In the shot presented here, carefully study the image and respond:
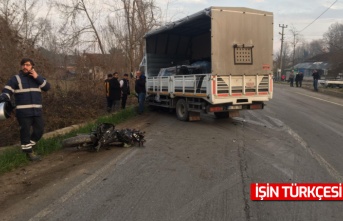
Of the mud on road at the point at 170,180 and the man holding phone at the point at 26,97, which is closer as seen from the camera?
the mud on road at the point at 170,180

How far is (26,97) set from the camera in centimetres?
624

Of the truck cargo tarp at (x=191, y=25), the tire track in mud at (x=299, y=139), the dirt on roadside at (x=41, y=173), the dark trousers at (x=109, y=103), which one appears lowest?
the tire track in mud at (x=299, y=139)

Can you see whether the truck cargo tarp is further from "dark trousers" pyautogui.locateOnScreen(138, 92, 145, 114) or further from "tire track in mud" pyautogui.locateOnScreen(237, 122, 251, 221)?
"tire track in mud" pyautogui.locateOnScreen(237, 122, 251, 221)

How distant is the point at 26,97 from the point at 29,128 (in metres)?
0.61

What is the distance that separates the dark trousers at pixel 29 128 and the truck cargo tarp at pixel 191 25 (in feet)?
18.3

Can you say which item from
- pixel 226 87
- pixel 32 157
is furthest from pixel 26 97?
pixel 226 87

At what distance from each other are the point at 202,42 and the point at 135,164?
33.9ft

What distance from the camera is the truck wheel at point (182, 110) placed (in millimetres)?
11070

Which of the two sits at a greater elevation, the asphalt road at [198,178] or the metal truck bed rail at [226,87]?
the metal truck bed rail at [226,87]

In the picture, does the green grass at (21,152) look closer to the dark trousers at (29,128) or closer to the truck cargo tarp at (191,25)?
the dark trousers at (29,128)

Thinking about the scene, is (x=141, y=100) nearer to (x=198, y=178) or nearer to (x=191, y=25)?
(x=191, y=25)

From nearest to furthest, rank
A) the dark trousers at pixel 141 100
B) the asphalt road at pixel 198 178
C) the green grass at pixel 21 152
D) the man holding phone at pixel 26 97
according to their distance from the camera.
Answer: the asphalt road at pixel 198 178 < the green grass at pixel 21 152 < the man holding phone at pixel 26 97 < the dark trousers at pixel 141 100

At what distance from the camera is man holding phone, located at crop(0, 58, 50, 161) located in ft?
20.3

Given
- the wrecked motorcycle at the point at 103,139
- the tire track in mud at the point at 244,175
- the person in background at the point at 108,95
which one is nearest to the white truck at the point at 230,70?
the tire track in mud at the point at 244,175
